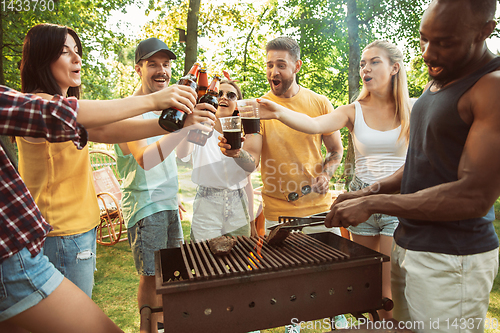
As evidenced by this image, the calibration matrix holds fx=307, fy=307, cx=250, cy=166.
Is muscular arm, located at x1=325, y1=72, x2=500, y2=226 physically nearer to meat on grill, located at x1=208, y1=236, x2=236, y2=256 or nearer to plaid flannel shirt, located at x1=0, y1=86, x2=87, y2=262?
meat on grill, located at x1=208, y1=236, x2=236, y2=256

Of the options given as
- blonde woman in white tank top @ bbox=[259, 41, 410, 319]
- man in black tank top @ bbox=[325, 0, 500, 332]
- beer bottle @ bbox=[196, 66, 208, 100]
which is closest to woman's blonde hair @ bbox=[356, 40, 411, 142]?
blonde woman in white tank top @ bbox=[259, 41, 410, 319]

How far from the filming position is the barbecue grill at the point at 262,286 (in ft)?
5.30

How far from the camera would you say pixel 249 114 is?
2.54 metres

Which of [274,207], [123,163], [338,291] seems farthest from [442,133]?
[123,163]

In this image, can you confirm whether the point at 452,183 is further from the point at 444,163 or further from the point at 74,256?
the point at 74,256

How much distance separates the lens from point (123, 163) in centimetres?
312

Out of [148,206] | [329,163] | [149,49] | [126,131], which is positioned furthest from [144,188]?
[329,163]

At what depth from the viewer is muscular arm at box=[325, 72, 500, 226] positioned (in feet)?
4.59

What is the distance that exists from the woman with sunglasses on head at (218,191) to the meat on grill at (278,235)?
3.86 feet

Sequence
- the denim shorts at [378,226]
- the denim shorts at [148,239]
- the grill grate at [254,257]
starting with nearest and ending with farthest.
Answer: the grill grate at [254,257] → the denim shorts at [378,226] → the denim shorts at [148,239]

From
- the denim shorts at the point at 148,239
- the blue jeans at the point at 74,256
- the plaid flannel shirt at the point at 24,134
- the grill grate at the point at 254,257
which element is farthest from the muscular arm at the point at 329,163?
the plaid flannel shirt at the point at 24,134

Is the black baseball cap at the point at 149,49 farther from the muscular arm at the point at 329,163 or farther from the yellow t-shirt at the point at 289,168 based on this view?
the muscular arm at the point at 329,163

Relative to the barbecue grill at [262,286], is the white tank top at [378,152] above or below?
above

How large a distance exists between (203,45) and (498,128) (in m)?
17.0
